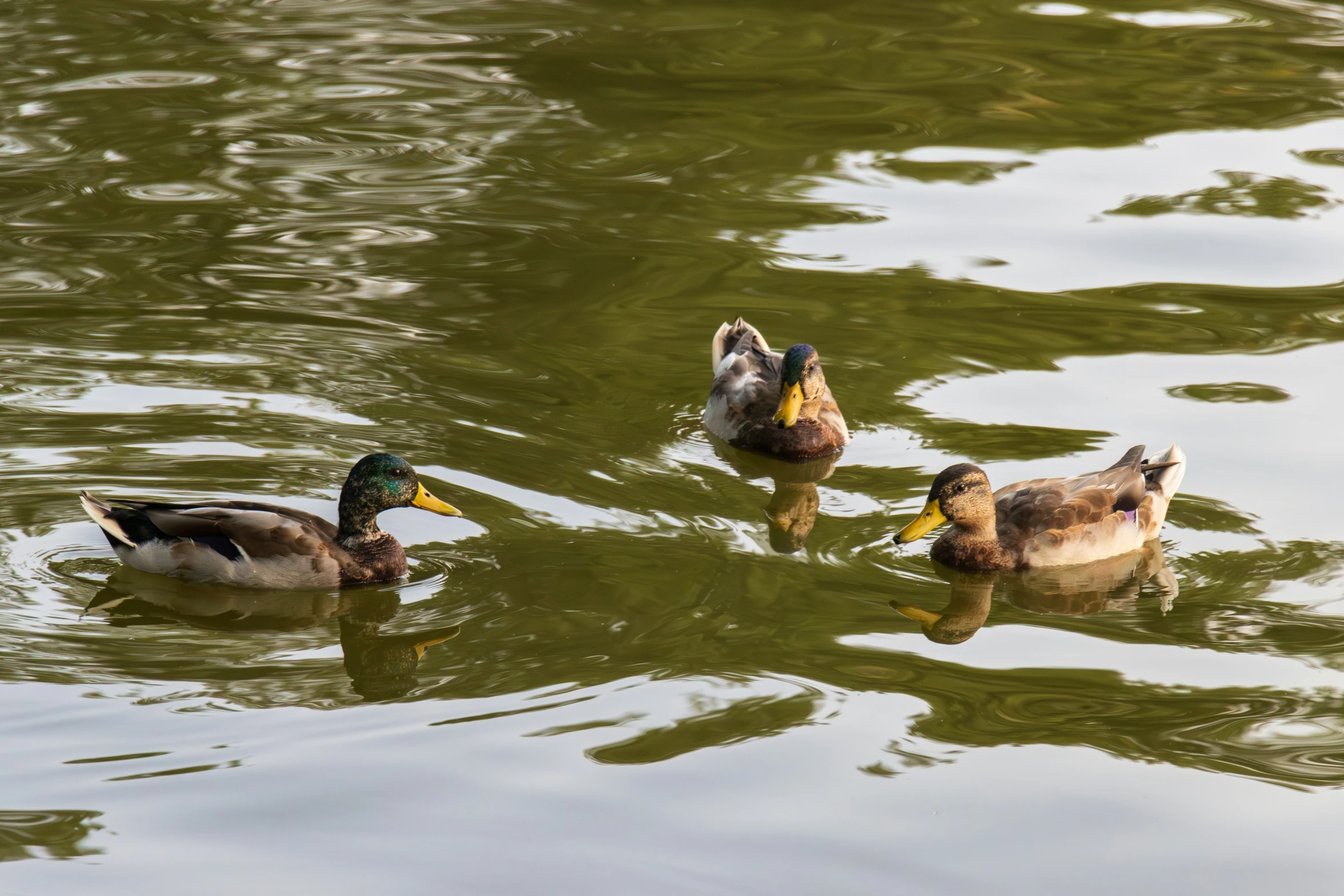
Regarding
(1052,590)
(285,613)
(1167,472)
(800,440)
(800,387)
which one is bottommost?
(1052,590)

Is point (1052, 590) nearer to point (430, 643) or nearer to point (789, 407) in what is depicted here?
point (789, 407)

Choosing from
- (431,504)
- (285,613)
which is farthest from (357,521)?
(285,613)

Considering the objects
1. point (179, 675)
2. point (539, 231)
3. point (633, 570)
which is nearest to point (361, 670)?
point (179, 675)

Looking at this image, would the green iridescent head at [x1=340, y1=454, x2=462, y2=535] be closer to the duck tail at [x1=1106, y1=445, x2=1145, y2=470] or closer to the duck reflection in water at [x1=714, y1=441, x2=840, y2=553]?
the duck reflection in water at [x1=714, y1=441, x2=840, y2=553]

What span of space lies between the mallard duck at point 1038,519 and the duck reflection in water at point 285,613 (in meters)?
2.50

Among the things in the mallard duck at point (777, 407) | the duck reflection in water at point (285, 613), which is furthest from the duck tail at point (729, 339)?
the duck reflection in water at point (285, 613)

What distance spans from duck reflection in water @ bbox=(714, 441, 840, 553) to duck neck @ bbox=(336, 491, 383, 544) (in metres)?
2.02

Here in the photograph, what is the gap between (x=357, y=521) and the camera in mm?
8133

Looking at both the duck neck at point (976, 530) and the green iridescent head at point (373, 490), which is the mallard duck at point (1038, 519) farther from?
the green iridescent head at point (373, 490)

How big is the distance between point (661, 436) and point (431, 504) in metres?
2.29

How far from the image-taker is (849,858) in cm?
599

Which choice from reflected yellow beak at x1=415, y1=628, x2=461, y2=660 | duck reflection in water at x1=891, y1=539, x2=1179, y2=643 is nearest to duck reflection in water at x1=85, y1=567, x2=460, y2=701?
reflected yellow beak at x1=415, y1=628, x2=461, y2=660

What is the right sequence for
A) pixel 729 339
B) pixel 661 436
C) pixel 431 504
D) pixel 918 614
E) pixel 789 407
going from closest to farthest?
pixel 918 614 < pixel 431 504 < pixel 789 407 < pixel 661 436 < pixel 729 339

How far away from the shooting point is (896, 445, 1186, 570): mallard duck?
845 cm
